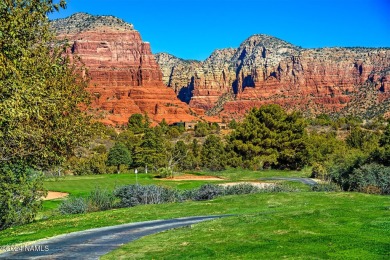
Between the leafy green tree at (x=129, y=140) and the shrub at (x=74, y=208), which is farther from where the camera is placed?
the leafy green tree at (x=129, y=140)

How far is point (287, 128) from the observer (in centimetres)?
7088

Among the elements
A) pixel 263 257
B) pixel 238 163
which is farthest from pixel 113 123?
pixel 263 257

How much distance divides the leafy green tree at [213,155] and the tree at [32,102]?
2049 inches

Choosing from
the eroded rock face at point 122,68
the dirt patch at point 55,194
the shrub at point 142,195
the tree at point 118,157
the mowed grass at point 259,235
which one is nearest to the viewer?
the mowed grass at point 259,235

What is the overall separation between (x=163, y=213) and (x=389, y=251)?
13.4m

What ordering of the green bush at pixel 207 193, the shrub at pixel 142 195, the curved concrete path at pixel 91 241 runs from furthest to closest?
the green bush at pixel 207 193
the shrub at pixel 142 195
the curved concrete path at pixel 91 241

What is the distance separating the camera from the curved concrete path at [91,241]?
12.6m

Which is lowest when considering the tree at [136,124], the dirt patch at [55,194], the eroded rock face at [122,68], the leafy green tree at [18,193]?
the dirt patch at [55,194]

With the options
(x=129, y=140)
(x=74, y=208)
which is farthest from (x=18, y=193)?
(x=129, y=140)

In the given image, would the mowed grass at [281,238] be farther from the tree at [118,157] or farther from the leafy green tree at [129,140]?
the leafy green tree at [129,140]

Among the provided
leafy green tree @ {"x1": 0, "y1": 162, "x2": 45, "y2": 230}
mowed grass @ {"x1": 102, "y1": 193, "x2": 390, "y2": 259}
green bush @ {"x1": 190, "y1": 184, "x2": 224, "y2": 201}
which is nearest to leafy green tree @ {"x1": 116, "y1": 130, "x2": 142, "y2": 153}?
green bush @ {"x1": 190, "y1": 184, "x2": 224, "y2": 201}

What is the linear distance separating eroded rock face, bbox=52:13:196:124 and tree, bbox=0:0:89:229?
134 m

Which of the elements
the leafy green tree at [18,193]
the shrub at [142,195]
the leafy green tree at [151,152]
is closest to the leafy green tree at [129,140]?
the leafy green tree at [151,152]

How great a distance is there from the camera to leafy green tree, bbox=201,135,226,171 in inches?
2883
